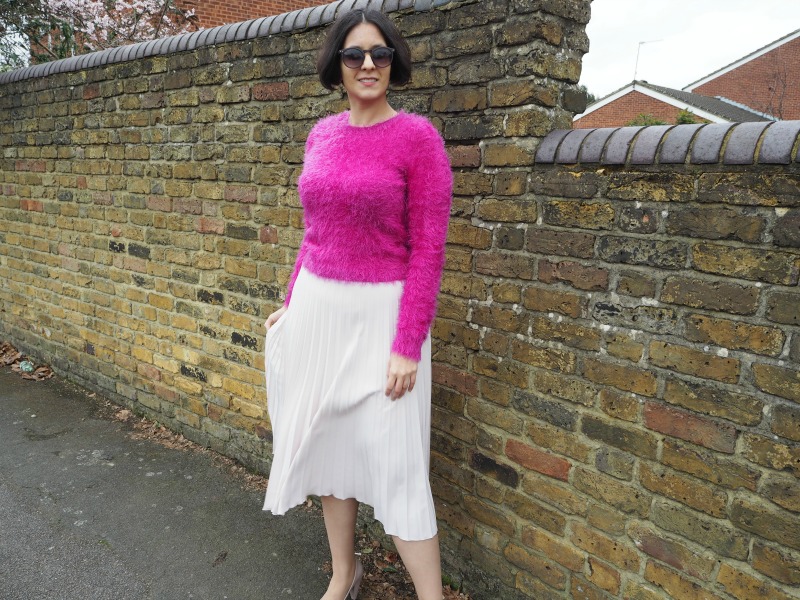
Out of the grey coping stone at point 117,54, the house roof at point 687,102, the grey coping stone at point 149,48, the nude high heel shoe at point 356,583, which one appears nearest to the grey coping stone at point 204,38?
the grey coping stone at point 149,48

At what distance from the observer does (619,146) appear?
189 centimetres

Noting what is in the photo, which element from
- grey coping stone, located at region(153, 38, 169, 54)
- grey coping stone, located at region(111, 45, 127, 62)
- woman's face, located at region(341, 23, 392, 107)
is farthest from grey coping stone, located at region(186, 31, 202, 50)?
woman's face, located at region(341, 23, 392, 107)

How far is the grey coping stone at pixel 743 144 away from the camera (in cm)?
162

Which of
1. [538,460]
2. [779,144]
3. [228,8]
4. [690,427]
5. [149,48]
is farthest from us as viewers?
[228,8]

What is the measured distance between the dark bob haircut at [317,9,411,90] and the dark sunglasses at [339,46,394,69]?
51mm

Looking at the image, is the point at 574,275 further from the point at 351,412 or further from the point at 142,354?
the point at 142,354

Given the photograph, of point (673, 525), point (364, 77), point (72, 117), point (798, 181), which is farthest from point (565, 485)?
point (72, 117)

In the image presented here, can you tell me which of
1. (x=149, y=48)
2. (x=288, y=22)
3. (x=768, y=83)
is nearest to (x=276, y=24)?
(x=288, y=22)

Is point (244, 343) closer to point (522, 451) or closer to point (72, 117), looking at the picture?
point (522, 451)

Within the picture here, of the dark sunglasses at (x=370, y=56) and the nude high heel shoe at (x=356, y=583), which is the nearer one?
the dark sunglasses at (x=370, y=56)

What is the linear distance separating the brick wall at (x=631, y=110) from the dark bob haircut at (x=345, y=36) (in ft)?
72.4

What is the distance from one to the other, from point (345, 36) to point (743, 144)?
1.25 m

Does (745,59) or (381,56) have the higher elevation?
(745,59)

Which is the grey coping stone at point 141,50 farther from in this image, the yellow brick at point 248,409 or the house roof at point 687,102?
the house roof at point 687,102
